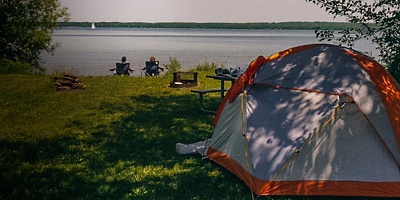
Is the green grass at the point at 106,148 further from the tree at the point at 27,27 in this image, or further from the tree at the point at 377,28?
the tree at the point at 27,27

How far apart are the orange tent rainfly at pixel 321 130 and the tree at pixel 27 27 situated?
77.3ft

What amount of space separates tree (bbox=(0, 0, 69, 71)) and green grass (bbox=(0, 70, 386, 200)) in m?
14.2

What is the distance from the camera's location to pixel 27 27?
91.7 ft

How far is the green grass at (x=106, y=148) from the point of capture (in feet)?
20.7

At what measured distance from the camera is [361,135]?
19.8 ft

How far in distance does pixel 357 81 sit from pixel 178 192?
3038 mm

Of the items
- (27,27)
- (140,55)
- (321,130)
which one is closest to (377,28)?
(321,130)

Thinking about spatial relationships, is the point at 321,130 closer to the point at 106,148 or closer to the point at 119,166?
the point at 119,166

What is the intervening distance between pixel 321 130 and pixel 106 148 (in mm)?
4256

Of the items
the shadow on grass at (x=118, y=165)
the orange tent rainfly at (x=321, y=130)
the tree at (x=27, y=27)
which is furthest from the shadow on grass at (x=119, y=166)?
the tree at (x=27, y=27)

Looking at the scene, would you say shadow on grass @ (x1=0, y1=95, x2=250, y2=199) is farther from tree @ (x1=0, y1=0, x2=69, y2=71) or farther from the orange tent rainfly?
tree @ (x1=0, y1=0, x2=69, y2=71)

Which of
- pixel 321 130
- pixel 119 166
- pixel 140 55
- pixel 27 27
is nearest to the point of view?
pixel 321 130

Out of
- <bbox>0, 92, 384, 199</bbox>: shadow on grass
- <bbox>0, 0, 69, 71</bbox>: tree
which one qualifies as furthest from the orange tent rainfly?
<bbox>0, 0, 69, 71</bbox>: tree

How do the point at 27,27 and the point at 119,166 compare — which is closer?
the point at 119,166
